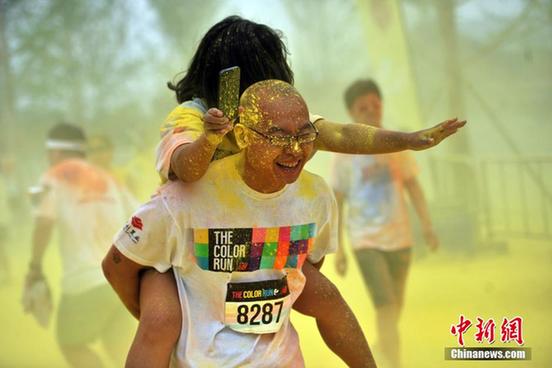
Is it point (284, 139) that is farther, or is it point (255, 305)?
point (255, 305)

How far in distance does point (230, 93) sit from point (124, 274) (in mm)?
705

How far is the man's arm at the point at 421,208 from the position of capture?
5.66m

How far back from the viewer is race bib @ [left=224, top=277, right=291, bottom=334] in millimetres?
2564

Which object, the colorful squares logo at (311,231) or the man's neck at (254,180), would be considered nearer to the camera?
the man's neck at (254,180)

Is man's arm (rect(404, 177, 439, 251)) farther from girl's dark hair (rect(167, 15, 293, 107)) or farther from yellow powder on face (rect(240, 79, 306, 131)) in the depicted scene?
yellow powder on face (rect(240, 79, 306, 131))

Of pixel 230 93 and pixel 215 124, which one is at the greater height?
pixel 230 93

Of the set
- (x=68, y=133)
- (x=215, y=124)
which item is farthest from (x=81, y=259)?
(x=215, y=124)

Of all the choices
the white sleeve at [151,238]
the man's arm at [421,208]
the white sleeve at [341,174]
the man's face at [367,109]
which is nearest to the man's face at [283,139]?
the white sleeve at [151,238]

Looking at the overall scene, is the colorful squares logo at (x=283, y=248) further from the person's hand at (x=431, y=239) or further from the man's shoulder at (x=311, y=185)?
the person's hand at (x=431, y=239)

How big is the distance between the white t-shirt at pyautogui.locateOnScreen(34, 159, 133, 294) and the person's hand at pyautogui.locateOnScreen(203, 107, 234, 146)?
3.61 metres

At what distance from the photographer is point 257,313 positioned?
102 inches

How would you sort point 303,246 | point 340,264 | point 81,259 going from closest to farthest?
point 303,246, point 340,264, point 81,259

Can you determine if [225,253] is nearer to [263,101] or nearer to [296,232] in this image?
[296,232]

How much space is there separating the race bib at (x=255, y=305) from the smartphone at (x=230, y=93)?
20.8 inches
